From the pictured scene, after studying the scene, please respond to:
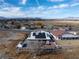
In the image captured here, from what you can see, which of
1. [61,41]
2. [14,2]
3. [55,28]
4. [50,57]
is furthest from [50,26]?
[14,2]

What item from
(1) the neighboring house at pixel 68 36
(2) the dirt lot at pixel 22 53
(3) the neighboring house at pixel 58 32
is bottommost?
(2) the dirt lot at pixel 22 53

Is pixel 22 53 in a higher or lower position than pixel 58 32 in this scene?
lower

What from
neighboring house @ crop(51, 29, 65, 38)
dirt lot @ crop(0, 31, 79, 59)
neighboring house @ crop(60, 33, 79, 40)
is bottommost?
dirt lot @ crop(0, 31, 79, 59)

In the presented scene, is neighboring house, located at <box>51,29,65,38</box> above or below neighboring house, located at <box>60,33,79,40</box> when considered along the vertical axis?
above

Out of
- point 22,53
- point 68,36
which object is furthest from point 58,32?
point 22,53

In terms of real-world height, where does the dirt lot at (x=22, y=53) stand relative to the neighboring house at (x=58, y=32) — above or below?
below

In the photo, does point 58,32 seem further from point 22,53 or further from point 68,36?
point 22,53

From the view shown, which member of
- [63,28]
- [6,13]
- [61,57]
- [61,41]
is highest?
[6,13]

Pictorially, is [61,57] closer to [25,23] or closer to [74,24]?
[74,24]
